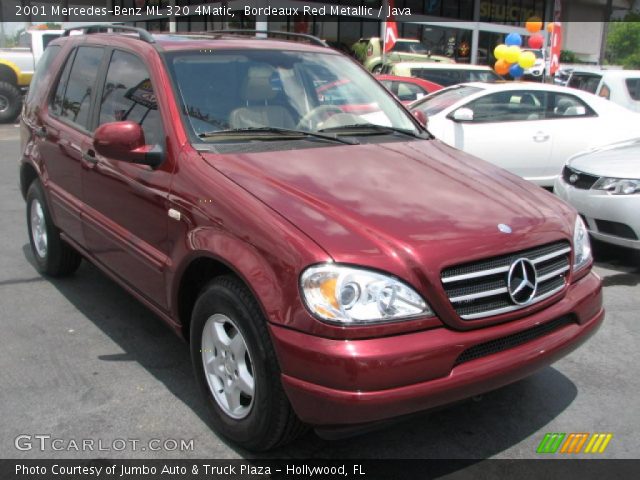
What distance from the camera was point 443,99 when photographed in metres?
8.73

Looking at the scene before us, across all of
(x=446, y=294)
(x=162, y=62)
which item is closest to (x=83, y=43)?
(x=162, y=62)

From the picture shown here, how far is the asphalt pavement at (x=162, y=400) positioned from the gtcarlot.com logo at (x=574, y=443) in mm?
37

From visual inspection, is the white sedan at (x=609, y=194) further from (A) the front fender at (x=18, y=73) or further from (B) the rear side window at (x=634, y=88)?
(A) the front fender at (x=18, y=73)

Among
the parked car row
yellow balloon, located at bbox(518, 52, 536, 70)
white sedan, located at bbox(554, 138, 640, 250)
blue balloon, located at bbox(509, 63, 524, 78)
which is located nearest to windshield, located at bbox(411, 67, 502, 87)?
yellow balloon, located at bbox(518, 52, 536, 70)

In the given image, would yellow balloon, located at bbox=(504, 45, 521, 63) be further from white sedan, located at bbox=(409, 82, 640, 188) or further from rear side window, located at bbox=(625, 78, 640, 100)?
white sedan, located at bbox=(409, 82, 640, 188)

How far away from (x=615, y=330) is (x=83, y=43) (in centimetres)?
413

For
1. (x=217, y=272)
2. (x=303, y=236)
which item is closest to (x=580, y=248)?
(x=303, y=236)

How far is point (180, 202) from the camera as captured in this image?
10.3 ft

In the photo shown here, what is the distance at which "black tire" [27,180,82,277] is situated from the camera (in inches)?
192

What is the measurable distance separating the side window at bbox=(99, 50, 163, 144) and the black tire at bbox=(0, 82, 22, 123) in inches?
501

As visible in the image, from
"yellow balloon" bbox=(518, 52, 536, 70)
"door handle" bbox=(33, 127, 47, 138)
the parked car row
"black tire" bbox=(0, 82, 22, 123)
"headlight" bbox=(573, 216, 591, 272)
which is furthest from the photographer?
"yellow balloon" bbox=(518, 52, 536, 70)

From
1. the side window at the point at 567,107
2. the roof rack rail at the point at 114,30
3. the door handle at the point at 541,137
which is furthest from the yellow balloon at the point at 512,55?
the roof rack rail at the point at 114,30

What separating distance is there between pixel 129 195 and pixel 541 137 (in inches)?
234

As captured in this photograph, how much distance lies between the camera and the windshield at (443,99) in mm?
8406
